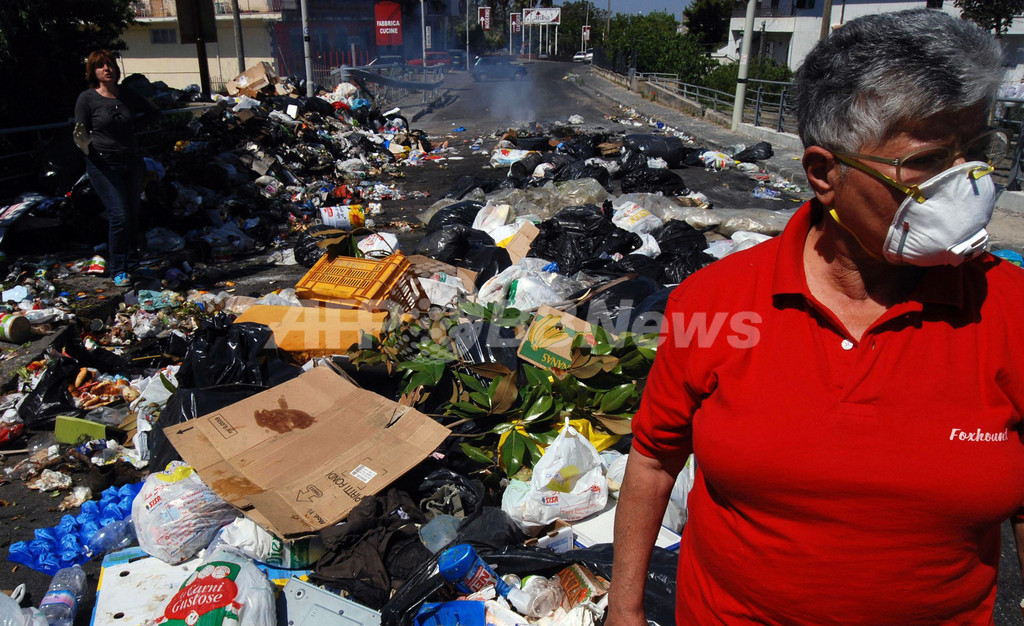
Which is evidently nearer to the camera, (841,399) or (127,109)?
(841,399)

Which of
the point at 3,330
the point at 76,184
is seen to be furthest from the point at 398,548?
the point at 76,184

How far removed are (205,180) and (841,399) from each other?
28.1ft

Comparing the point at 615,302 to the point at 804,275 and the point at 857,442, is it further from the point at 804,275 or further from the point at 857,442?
the point at 857,442

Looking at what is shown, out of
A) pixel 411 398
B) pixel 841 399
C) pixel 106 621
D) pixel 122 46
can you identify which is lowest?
pixel 106 621

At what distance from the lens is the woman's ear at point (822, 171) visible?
44.3 inches

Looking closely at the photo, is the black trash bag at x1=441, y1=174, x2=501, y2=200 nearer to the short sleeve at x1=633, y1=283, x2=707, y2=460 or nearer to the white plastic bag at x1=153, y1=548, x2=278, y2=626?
the white plastic bag at x1=153, y1=548, x2=278, y2=626

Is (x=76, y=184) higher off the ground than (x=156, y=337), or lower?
higher

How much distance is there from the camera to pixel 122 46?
29.2 ft

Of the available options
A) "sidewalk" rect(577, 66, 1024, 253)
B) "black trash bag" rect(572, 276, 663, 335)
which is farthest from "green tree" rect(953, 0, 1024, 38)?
"black trash bag" rect(572, 276, 663, 335)

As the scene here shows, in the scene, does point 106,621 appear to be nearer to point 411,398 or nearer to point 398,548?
point 398,548

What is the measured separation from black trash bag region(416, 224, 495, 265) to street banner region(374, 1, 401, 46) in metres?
25.0

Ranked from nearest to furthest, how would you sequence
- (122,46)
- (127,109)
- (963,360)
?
(963,360)
(127,109)
(122,46)

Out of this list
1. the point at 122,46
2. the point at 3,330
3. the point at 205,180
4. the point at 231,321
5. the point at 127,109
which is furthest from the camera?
the point at 122,46

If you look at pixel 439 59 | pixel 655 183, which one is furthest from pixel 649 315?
pixel 439 59
